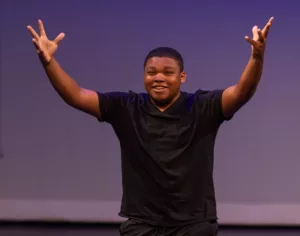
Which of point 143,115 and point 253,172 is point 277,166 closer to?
point 253,172

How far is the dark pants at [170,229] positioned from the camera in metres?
1.96

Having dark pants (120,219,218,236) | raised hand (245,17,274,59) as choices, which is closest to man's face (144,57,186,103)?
raised hand (245,17,274,59)

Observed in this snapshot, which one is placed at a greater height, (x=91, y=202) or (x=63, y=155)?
(x=63, y=155)

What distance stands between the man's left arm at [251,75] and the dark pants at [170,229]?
41cm

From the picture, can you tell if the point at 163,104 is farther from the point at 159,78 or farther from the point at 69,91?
the point at 69,91

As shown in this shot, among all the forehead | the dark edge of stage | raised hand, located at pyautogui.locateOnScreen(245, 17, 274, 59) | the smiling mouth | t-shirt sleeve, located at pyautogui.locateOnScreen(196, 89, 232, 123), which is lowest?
the dark edge of stage

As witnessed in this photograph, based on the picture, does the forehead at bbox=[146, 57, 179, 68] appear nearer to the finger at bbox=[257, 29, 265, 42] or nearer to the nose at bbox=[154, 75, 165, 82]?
the nose at bbox=[154, 75, 165, 82]

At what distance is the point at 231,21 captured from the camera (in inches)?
152

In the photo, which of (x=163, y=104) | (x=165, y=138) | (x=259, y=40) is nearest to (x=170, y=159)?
(x=165, y=138)

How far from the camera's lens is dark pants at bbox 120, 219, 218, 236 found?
1957 mm

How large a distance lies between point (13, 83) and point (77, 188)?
0.87 metres

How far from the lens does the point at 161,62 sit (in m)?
2.04

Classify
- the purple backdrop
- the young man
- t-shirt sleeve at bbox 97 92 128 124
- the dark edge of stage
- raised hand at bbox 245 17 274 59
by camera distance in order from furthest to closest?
the dark edge of stage < the purple backdrop < t-shirt sleeve at bbox 97 92 128 124 < the young man < raised hand at bbox 245 17 274 59

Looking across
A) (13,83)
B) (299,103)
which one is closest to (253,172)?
(299,103)
